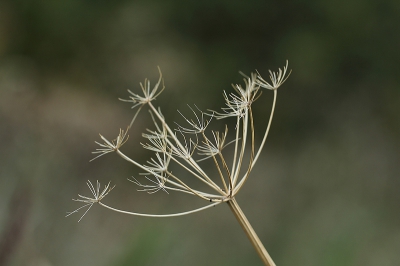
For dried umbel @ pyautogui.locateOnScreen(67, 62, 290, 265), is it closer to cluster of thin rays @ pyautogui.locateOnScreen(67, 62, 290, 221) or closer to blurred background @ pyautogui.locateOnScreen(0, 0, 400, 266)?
cluster of thin rays @ pyautogui.locateOnScreen(67, 62, 290, 221)

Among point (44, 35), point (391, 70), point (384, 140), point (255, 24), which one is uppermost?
point (391, 70)

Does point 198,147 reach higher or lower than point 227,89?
higher

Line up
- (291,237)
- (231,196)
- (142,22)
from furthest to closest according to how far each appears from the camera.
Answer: (142,22)
(291,237)
(231,196)

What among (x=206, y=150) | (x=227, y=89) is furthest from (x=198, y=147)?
(x=227, y=89)

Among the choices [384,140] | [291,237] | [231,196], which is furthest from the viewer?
[384,140]

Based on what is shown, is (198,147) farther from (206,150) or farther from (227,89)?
(227,89)

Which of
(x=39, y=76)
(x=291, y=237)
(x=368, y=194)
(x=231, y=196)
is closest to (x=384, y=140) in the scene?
(x=368, y=194)

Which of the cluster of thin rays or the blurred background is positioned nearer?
the cluster of thin rays

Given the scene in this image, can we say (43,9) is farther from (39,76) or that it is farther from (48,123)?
(48,123)

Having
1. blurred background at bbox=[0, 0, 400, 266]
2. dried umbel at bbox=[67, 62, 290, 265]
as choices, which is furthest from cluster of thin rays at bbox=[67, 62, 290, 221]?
blurred background at bbox=[0, 0, 400, 266]
